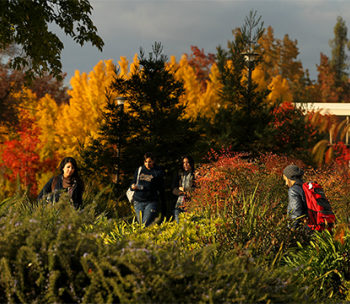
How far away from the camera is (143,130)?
11.1 metres

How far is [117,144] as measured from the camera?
1097 cm

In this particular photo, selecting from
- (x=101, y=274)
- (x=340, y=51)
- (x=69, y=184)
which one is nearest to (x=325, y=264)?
(x=101, y=274)

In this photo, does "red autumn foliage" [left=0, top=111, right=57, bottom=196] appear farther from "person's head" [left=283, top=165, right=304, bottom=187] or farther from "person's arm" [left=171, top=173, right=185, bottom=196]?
"person's head" [left=283, top=165, right=304, bottom=187]

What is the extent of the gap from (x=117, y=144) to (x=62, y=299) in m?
8.56

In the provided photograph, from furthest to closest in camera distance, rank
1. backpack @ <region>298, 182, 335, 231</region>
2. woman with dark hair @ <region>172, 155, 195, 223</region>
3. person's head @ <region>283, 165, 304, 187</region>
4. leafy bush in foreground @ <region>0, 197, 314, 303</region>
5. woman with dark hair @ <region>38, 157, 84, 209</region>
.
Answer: woman with dark hair @ <region>172, 155, 195, 223</region> → woman with dark hair @ <region>38, 157, 84, 209</region> → person's head @ <region>283, 165, 304, 187</region> → backpack @ <region>298, 182, 335, 231</region> → leafy bush in foreground @ <region>0, 197, 314, 303</region>

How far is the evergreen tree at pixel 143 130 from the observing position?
1072 centimetres

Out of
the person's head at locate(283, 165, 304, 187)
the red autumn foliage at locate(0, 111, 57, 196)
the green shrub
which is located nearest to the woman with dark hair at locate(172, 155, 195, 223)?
the person's head at locate(283, 165, 304, 187)

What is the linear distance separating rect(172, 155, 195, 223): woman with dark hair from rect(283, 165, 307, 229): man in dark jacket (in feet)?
7.66

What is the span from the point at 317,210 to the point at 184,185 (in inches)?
115

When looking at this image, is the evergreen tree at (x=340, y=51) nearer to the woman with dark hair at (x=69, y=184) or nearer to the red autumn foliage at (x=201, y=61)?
the red autumn foliage at (x=201, y=61)

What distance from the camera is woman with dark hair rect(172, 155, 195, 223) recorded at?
6.91 meters

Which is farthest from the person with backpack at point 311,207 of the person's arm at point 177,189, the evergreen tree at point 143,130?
the evergreen tree at point 143,130

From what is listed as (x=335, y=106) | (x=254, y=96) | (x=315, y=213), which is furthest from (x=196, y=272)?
(x=335, y=106)

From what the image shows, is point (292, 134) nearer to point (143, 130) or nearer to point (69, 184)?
point (143, 130)
